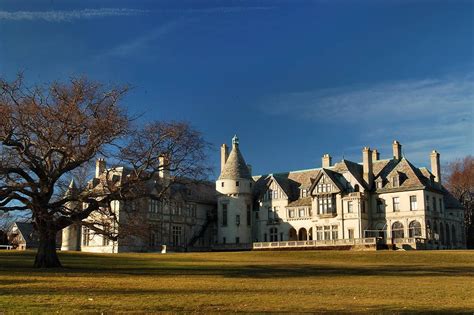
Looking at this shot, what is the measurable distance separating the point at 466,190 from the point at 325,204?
2697 cm

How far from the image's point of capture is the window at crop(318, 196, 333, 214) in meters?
71.6

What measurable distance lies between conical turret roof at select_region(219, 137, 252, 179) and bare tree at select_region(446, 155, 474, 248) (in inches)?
1278

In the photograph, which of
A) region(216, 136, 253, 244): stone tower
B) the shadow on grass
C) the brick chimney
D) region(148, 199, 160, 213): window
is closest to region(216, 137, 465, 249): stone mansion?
region(216, 136, 253, 244): stone tower

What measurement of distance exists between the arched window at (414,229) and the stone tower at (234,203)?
21.5 m

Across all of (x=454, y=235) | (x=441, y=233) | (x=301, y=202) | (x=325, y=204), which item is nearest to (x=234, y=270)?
(x=325, y=204)

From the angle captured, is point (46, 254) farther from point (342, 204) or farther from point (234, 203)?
point (234, 203)

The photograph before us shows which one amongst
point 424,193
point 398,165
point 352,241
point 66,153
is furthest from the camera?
point 398,165

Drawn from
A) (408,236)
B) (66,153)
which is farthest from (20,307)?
(408,236)

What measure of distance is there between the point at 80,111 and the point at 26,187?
493 centimetres

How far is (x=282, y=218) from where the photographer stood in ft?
253

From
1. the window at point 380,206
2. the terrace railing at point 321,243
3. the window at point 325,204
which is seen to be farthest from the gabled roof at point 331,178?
the terrace railing at point 321,243

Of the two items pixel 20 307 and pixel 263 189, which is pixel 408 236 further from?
pixel 20 307

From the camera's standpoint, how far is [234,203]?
252 ft

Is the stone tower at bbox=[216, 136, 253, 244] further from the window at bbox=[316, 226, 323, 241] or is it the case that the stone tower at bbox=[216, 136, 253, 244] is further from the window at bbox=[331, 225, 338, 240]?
the window at bbox=[331, 225, 338, 240]
